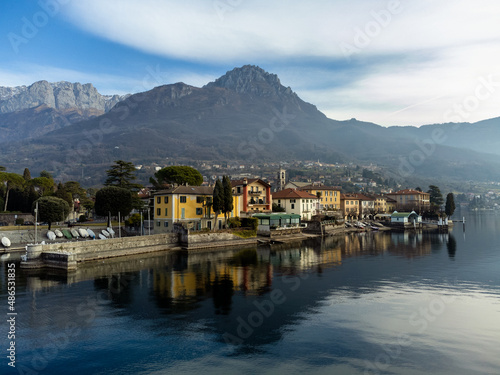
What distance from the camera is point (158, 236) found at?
63.6 metres

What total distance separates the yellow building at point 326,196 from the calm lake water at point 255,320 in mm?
73106

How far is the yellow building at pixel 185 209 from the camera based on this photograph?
235ft

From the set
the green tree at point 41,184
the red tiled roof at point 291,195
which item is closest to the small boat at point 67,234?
the green tree at point 41,184

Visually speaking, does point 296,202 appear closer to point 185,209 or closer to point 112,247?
point 185,209

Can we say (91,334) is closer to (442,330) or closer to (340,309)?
(340,309)

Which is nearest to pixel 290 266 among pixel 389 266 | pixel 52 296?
pixel 389 266

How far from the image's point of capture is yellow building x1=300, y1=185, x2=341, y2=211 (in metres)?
124

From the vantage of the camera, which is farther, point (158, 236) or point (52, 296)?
point (158, 236)

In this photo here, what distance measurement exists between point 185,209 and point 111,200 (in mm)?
14980

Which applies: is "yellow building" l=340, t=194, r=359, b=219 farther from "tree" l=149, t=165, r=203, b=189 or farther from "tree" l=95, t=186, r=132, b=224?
"tree" l=95, t=186, r=132, b=224

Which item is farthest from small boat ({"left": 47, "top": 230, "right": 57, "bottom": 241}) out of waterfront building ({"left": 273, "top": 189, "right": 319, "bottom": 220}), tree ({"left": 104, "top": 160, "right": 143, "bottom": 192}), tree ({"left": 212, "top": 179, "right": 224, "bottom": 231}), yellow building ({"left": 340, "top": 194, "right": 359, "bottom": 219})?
yellow building ({"left": 340, "top": 194, "right": 359, "bottom": 219})

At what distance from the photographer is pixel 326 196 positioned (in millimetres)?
128500

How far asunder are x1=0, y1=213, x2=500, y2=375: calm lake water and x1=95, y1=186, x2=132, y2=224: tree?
22.6m

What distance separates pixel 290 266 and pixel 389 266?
14.6 m
